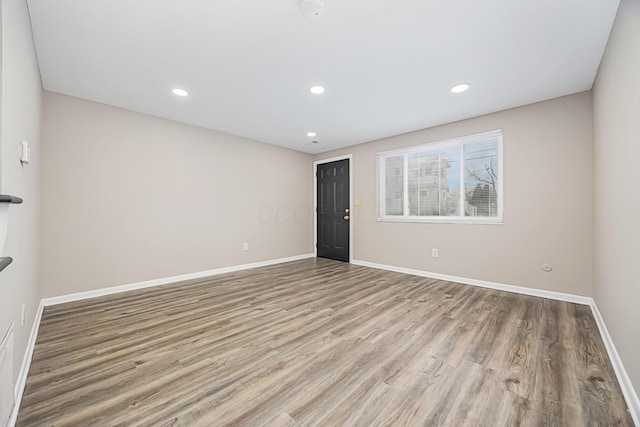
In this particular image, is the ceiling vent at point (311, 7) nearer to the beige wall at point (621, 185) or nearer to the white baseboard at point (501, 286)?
the beige wall at point (621, 185)

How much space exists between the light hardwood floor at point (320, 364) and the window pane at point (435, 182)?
1532 millimetres

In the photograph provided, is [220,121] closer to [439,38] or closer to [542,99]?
[439,38]

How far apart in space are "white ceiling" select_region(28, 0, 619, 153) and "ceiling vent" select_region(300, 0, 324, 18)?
72 millimetres

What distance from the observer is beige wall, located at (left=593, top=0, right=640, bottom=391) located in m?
1.47

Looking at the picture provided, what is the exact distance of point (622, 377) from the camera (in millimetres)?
1588

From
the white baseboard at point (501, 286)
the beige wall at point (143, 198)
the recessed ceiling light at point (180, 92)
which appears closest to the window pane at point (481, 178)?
the white baseboard at point (501, 286)

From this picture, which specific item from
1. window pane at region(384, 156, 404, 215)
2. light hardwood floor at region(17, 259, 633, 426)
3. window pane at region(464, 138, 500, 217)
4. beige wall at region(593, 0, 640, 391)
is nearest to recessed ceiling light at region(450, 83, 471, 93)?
beige wall at region(593, 0, 640, 391)

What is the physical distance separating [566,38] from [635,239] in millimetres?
1613

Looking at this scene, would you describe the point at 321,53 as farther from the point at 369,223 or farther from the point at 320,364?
the point at 369,223

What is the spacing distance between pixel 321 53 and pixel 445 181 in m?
2.83

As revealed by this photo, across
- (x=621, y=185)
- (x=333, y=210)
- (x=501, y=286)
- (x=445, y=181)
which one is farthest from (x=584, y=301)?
(x=333, y=210)

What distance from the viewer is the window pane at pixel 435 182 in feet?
13.0

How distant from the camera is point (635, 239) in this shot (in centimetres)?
146

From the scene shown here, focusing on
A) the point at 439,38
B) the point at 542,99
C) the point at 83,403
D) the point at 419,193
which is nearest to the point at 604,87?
the point at 542,99
